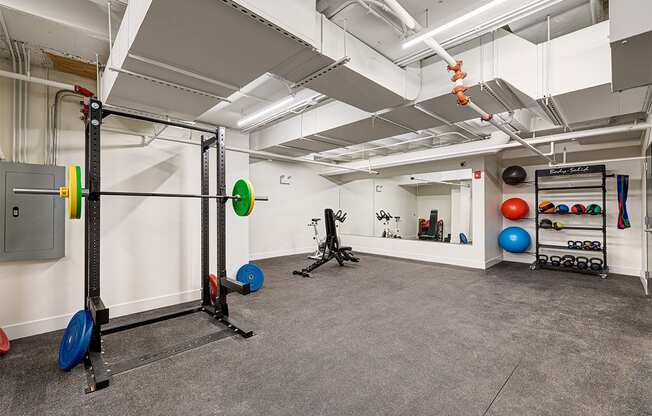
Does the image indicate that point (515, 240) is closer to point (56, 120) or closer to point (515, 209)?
point (515, 209)

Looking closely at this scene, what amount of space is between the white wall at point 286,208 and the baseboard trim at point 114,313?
322 cm

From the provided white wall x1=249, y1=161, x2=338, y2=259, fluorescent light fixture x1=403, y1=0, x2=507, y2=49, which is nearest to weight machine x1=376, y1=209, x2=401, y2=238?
white wall x1=249, y1=161, x2=338, y2=259

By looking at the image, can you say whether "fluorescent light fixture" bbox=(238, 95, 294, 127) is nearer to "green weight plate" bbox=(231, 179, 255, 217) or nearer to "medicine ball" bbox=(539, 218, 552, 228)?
"green weight plate" bbox=(231, 179, 255, 217)

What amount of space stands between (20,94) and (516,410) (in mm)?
5220

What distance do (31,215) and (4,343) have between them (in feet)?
3.97

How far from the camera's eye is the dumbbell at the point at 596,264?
18.1 ft

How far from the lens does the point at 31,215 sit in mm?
2871

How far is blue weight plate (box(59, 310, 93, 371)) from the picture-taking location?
2.25 m

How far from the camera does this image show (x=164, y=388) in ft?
6.81

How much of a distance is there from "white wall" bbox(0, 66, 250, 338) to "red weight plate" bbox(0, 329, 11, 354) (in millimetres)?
248

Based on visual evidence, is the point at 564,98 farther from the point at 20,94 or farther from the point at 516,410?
the point at 20,94

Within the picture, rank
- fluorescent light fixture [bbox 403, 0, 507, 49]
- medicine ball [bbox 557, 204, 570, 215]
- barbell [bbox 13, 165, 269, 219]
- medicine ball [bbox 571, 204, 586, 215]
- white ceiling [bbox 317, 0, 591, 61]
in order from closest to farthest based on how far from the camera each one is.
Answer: fluorescent light fixture [bbox 403, 0, 507, 49]
barbell [bbox 13, 165, 269, 219]
white ceiling [bbox 317, 0, 591, 61]
medicine ball [bbox 571, 204, 586, 215]
medicine ball [bbox 557, 204, 570, 215]

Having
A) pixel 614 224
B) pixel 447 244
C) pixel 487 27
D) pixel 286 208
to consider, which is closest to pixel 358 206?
pixel 286 208

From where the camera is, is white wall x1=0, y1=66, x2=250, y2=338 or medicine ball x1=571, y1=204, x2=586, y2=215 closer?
white wall x1=0, y1=66, x2=250, y2=338
